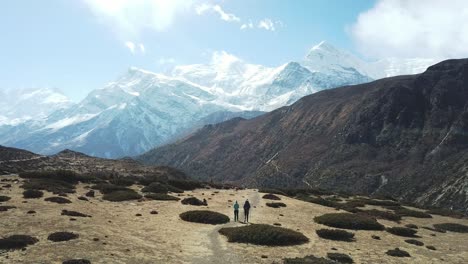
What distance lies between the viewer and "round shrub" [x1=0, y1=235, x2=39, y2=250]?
32103 mm

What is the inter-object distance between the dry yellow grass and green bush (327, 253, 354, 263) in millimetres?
Result: 821

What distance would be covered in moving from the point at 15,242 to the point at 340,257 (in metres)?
24.4

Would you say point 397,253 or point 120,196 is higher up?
point 120,196

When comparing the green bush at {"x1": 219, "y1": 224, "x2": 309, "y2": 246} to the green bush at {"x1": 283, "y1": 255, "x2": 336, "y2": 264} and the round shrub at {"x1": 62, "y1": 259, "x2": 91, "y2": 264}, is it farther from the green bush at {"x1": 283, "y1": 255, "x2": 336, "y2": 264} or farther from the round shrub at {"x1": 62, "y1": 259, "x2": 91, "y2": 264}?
the round shrub at {"x1": 62, "y1": 259, "x2": 91, "y2": 264}

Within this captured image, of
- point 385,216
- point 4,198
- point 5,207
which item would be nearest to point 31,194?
point 4,198

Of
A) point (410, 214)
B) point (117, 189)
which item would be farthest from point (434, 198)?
point (117, 189)

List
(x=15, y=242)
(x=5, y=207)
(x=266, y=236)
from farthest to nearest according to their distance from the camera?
(x=5, y=207), (x=266, y=236), (x=15, y=242)

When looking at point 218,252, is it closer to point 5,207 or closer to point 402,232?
point 5,207

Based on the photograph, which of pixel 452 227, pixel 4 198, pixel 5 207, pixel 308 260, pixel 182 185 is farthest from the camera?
pixel 182 185

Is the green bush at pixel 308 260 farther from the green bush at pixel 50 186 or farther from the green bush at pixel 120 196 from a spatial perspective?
the green bush at pixel 50 186

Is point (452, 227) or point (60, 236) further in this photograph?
point (452, 227)

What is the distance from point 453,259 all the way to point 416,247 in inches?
165

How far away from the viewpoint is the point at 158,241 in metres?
38.8

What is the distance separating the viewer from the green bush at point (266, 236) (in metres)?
40.6
